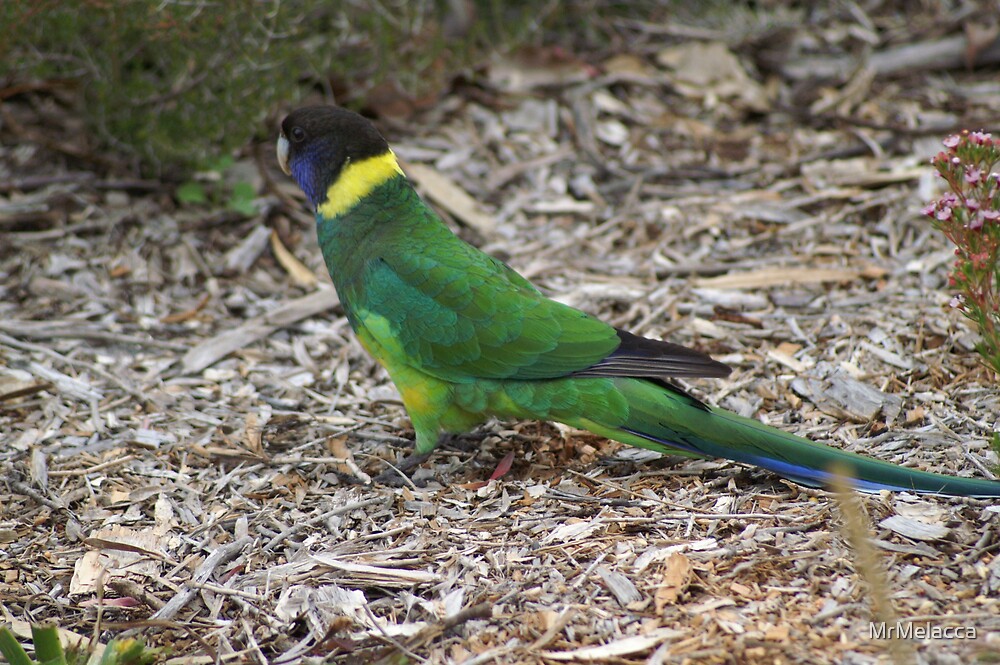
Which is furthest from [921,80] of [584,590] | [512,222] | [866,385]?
[584,590]

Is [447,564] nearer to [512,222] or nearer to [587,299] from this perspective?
[587,299]

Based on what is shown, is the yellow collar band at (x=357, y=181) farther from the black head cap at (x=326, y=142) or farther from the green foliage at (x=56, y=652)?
the green foliage at (x=56, y=652)

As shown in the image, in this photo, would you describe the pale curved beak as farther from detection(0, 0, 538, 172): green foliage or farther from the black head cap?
detection(0, 0, 538, 172): green foliage

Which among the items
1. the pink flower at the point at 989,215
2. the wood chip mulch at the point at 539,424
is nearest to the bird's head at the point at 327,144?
the wood chip mulch at the point at 539,424

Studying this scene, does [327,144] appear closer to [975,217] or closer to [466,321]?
[466,321]

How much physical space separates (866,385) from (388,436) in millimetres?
2162

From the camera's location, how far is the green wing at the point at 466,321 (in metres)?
3.93

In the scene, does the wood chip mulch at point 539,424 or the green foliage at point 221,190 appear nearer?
the wood chip mulch at point 539,424

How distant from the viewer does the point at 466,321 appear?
4.02 m

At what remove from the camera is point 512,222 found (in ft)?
20.4

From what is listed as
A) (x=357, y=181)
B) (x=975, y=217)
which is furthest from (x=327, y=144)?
(x=975, y=217)

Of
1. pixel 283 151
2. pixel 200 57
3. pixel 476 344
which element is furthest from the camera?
pixel 200 57

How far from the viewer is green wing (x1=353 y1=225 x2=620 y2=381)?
12.9 ft

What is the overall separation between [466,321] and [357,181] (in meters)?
0.94
